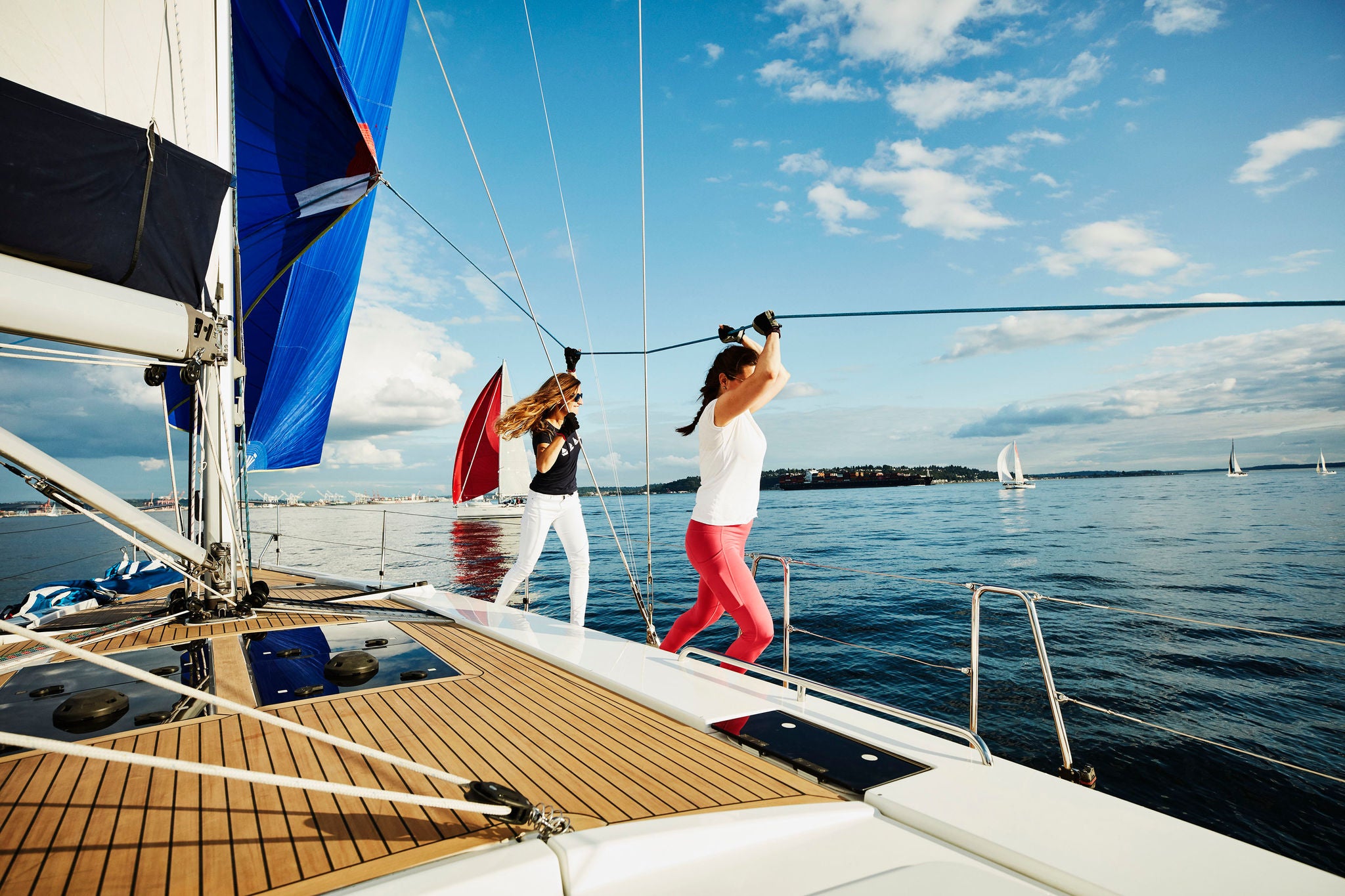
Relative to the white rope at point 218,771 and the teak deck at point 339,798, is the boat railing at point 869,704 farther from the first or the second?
the white rope at point 218,771

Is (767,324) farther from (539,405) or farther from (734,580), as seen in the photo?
(539,405)

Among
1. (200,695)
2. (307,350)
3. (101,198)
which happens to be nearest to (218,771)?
(200,695)

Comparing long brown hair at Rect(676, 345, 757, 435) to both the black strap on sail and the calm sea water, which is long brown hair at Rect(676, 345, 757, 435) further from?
the black strap on sail

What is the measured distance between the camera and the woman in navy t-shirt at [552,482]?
3.59 m

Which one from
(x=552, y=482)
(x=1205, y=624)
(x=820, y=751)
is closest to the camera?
(x=1205, y=624)

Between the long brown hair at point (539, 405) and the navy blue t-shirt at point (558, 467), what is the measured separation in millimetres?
64

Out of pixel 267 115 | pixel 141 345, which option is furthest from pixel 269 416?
pixel 141 345

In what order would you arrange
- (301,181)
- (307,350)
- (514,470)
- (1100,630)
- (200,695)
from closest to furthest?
(200,695)
(301,181)
(307,350)
(1100,630)
(514,470)

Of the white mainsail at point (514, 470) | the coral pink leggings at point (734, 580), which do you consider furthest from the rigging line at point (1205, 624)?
the white mainsail at point (514, 470)

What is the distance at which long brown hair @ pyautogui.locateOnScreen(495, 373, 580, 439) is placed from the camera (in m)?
3.60

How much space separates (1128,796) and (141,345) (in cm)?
595

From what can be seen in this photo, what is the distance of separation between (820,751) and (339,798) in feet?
3.91

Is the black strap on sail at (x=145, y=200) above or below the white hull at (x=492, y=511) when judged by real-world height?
above

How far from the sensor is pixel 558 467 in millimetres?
3666
